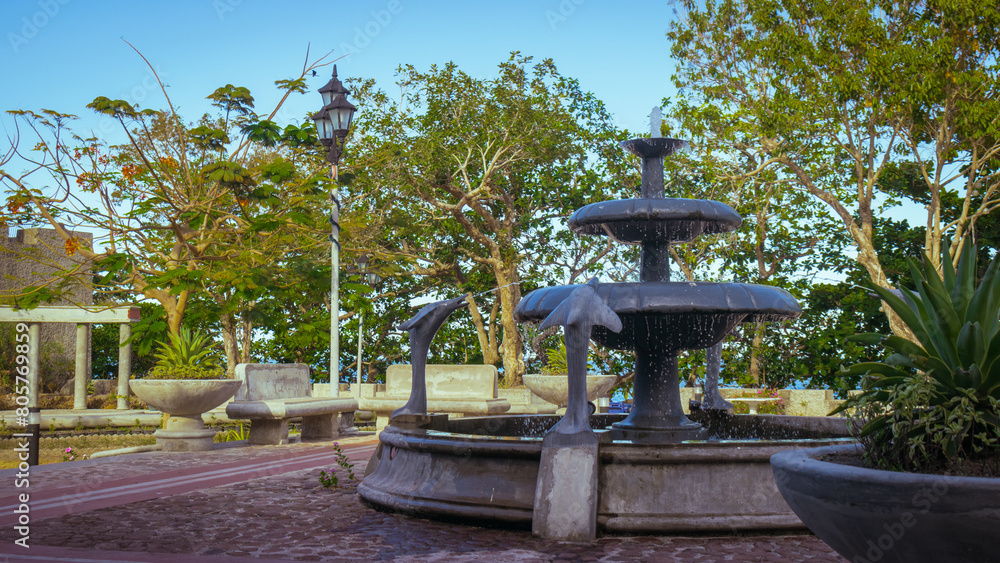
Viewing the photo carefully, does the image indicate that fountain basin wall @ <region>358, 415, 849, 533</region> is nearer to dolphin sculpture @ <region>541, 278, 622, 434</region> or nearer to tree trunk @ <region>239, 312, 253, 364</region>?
dolphin sculpture @ <region>541, 278, 622, 434</region>

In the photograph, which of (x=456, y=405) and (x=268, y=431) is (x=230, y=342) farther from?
(x=268, y=431)

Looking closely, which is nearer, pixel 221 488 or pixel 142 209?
pixel 221 488

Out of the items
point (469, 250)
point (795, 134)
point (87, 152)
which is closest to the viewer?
point (87, 152)

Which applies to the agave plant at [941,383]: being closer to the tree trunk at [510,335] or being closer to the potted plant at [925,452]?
the potted plant at [925,452]

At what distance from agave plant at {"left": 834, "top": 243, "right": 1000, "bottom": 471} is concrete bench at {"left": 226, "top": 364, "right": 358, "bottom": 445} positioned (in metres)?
9.21

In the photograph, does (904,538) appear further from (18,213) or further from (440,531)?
(18,213)

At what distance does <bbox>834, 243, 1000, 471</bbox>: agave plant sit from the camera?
111 inches

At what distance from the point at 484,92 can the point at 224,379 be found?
1568cm

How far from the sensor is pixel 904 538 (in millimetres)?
2562

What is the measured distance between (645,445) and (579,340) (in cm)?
81

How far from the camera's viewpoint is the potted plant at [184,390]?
10.3 meters

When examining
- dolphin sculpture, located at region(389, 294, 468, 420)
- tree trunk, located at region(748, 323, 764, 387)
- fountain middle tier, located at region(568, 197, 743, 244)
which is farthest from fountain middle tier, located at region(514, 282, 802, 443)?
tree trunk, located at region(748, 323, 764, 387)

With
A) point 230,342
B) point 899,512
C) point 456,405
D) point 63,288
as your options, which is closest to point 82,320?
point 230,342

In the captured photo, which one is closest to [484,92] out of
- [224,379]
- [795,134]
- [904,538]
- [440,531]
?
[795,134]
